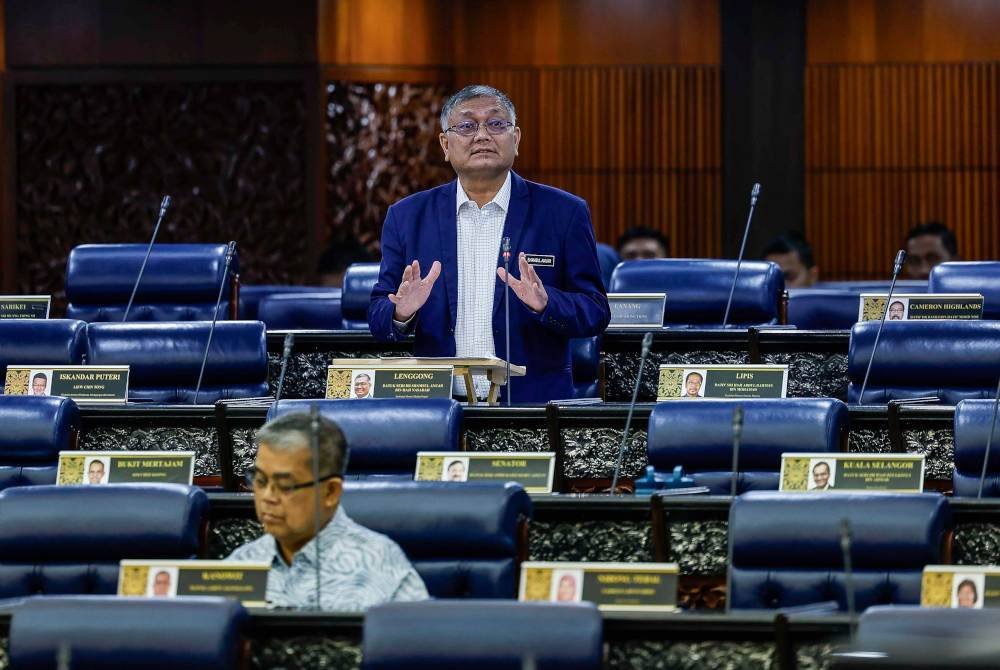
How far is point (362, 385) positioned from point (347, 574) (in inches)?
63.8

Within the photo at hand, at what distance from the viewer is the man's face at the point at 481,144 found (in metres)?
4.86

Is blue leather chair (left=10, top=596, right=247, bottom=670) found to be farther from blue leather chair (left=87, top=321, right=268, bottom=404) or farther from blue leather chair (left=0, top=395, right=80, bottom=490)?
blue leather chair (left=87, top=321, right=268, bottom=404)

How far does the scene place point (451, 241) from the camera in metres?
5.00

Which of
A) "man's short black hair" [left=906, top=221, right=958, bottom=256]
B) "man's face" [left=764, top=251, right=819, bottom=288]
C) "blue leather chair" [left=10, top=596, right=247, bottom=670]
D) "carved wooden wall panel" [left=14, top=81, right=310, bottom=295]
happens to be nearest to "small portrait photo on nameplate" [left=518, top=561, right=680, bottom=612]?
"blue leather chair" [left=10, top=596, right=247, bottom=670]

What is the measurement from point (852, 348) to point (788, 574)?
2029 millimetres

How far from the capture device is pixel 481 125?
486 cm

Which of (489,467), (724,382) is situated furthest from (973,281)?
(489,467)

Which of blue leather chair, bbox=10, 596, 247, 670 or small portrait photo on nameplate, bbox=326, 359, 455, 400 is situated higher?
small portrait photo on nameplate, bbox=326, 359, 455, 400

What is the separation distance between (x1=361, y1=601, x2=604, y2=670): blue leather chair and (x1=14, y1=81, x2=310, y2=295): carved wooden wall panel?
257 inches

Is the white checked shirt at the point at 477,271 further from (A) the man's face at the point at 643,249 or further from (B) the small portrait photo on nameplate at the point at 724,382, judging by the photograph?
(A) the man's face at the point at 643,249

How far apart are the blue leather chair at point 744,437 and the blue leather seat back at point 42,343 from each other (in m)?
2.34

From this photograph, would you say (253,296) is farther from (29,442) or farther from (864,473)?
(864,473)

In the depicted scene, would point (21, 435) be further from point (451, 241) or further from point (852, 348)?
point (852, 348)

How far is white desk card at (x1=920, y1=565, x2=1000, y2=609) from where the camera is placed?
3.24 meters
